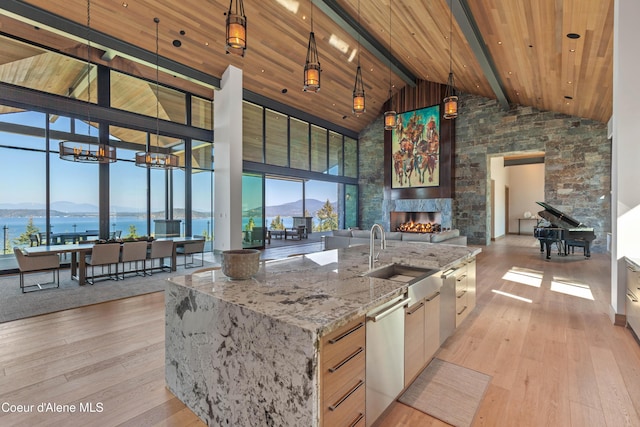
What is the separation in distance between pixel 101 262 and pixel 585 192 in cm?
1208

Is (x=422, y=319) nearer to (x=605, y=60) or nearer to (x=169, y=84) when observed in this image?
(x=605, y=60)

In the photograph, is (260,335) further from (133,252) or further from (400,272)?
(133,252)

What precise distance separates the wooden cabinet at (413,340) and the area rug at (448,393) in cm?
18

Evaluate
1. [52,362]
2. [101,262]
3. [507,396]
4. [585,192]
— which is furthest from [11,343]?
[585,192]

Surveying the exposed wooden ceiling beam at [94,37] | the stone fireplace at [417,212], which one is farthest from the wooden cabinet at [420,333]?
the stone fireplace at [417,212]

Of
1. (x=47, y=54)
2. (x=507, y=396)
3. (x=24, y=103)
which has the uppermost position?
(x=47, y=54)

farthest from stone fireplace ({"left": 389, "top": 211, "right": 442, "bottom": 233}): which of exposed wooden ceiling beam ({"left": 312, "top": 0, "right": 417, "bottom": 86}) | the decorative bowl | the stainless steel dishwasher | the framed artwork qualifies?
the decorative bowl

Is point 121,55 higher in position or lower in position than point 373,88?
lower

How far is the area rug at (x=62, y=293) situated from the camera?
12.3 feet

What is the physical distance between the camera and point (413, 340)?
6.47 ft

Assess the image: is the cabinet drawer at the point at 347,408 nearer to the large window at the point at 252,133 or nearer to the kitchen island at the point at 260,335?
the kitchen island at the point at 260,335

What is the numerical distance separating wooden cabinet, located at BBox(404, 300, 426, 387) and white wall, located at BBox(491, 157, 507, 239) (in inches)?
445

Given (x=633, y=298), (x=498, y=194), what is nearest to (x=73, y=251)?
(x=633, y=298)

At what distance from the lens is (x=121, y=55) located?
20.9 feet
